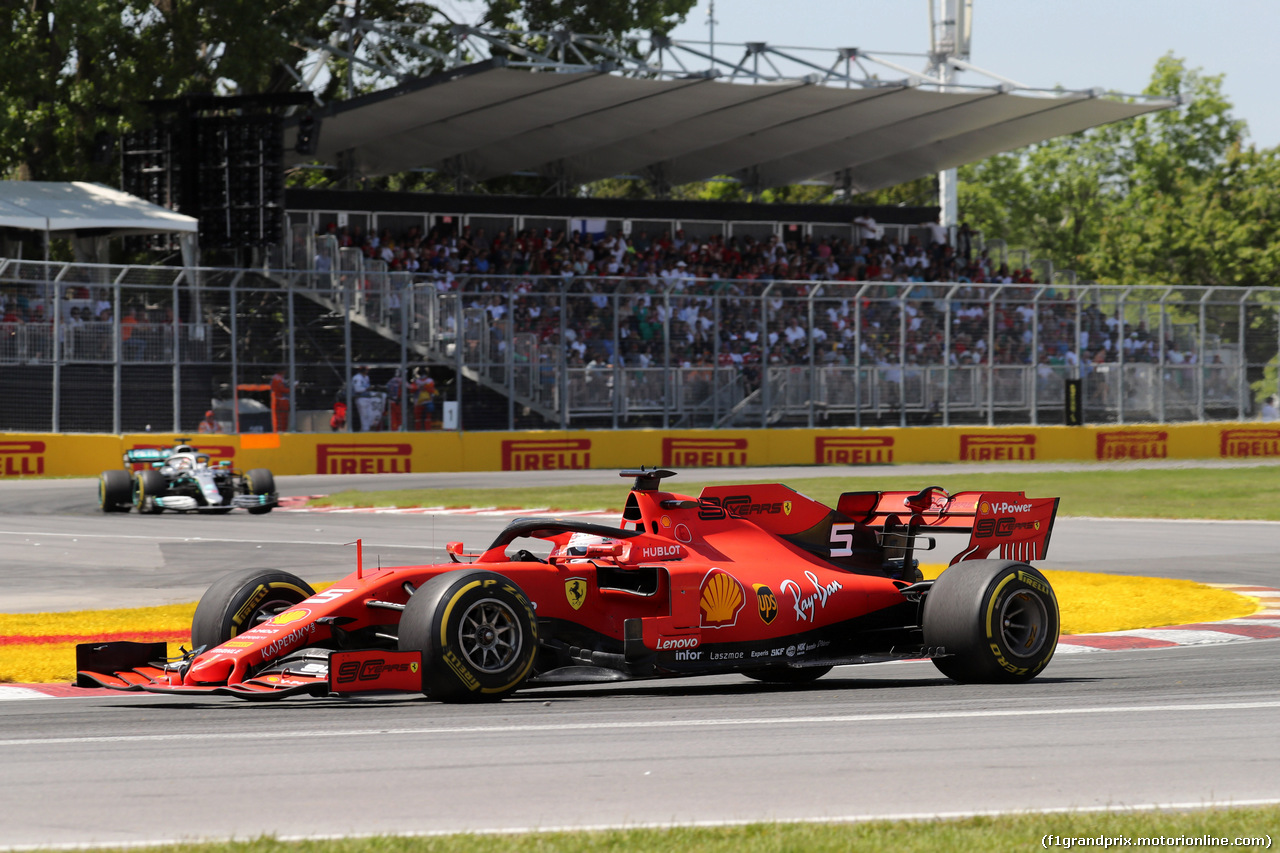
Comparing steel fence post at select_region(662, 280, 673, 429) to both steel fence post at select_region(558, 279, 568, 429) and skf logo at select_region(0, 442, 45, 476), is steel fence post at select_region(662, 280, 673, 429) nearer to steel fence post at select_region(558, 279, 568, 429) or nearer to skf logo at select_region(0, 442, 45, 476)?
steel fence post at select_region(558, 279, 568, 429)

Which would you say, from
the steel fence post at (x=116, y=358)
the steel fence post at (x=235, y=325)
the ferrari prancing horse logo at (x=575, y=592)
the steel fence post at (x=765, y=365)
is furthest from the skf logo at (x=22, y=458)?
the ferrari prancing horse logo at (x=575, y=592)

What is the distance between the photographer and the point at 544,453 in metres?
30.0

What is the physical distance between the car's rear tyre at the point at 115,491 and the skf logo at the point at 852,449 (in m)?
14.8

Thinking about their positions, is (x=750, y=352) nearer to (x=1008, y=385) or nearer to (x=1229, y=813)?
(x=1008, y=385)

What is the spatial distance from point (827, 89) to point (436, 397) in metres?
14.2

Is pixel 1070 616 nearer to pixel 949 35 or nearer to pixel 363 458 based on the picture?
pixel 363 458

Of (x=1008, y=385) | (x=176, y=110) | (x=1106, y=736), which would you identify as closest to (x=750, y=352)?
(x=1008, y=385)

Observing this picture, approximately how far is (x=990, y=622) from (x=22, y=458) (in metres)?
22.2

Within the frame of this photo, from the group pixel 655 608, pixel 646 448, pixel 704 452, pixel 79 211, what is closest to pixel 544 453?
pixel 646 448

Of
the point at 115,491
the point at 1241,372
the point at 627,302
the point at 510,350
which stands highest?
the point at 627,302

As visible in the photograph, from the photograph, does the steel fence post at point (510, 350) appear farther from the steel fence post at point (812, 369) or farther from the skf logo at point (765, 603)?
the skf logo at point (765, 603)

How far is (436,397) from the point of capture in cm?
2898

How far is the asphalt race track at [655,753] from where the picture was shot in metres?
5.04

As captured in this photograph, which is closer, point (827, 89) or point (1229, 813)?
point (1229, 813)
